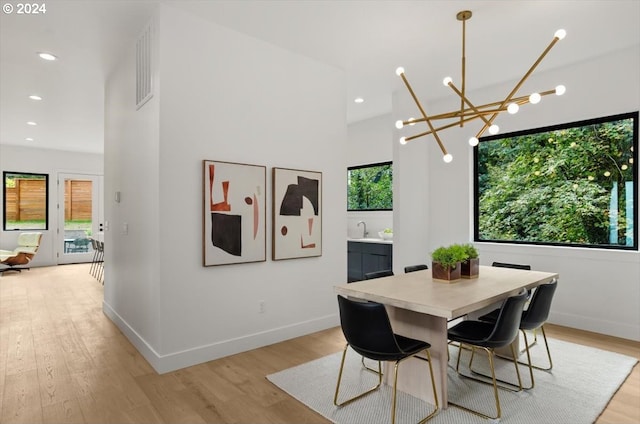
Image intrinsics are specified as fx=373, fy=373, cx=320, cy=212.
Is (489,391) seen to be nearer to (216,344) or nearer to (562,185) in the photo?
(216,344)

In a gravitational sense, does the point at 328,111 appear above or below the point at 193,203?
above

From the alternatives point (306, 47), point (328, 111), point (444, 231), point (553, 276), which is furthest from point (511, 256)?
point (306, 47)

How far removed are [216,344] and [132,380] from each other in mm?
695

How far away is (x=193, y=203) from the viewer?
10.4 ft

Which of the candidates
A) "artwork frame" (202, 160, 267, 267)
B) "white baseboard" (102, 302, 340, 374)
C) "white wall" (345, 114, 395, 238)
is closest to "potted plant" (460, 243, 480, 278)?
"white baseboard" (102, 302, 340, 374)

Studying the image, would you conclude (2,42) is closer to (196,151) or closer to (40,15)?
(40,15)

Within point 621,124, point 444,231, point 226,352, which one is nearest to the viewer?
point 226,352

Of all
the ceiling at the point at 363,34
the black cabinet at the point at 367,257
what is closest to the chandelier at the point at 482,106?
the ceiling at the point at 363,34

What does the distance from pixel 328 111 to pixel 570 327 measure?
3.65 m

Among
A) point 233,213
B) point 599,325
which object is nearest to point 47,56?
point 233,213

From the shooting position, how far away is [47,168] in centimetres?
909

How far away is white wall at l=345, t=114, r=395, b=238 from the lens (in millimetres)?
6449

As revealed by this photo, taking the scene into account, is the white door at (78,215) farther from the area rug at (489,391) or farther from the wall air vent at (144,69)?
the area rug at (489,391)

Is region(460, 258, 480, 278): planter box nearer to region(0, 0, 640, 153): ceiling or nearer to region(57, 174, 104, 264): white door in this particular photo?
region(0, 0, 640, 153): ceiling
